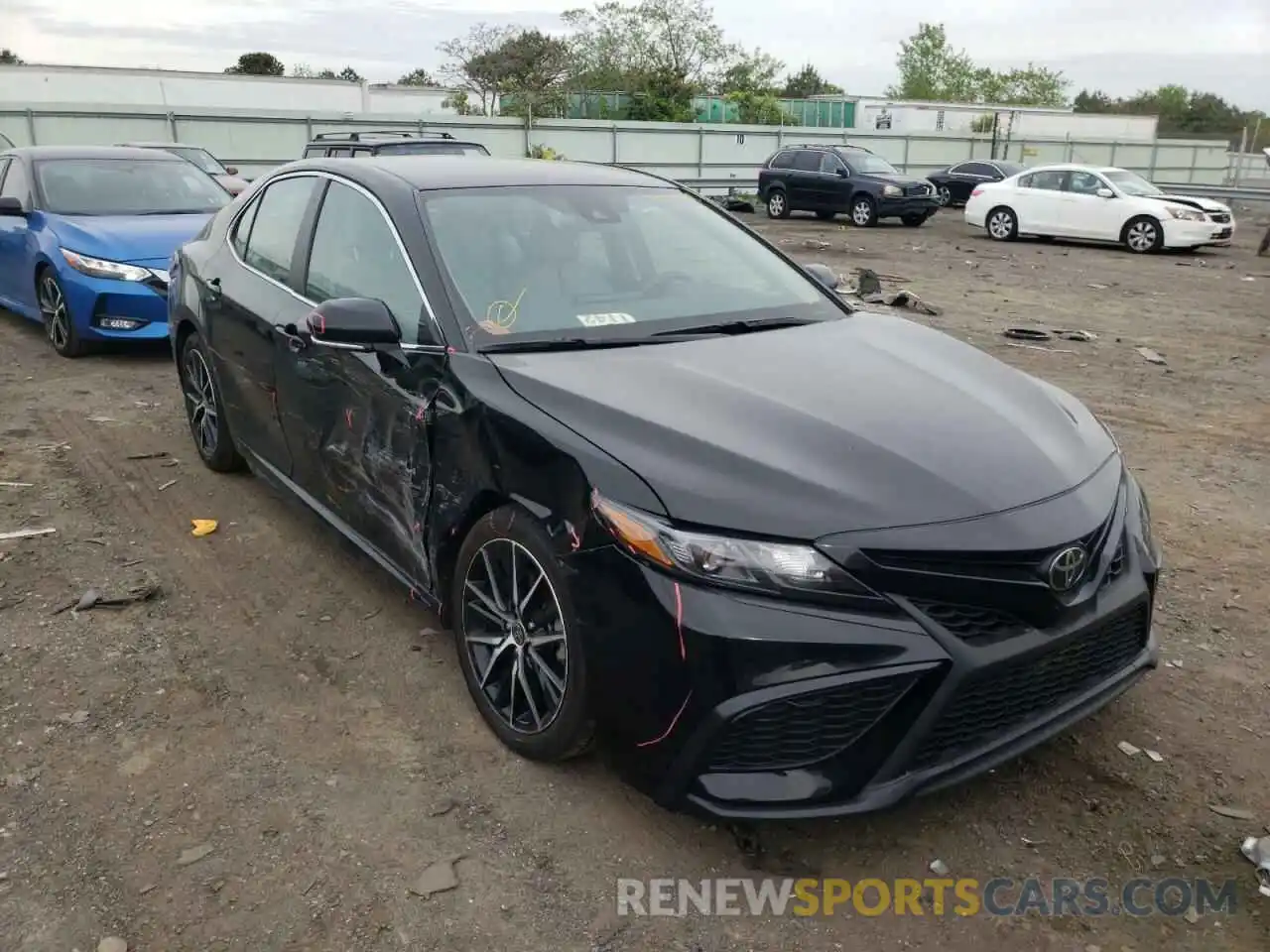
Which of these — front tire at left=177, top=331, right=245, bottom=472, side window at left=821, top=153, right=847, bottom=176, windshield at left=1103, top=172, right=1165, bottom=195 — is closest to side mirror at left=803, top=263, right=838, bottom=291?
front tire at left=177, top=331, right=245, bottom=472

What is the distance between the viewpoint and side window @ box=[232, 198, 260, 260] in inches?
188

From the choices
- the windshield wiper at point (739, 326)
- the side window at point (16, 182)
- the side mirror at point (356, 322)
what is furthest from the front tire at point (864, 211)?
the side mirror at point (356, 322)

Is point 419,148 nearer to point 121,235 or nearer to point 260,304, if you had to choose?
point 121,235

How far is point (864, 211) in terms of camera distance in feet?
74.4

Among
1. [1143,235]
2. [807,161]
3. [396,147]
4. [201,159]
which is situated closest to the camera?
[396,147]

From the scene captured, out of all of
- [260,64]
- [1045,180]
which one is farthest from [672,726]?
[260,64]

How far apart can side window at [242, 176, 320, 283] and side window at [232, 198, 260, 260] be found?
0.10 feet

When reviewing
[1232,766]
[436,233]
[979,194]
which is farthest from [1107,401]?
[979,194]

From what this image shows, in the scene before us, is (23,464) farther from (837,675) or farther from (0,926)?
(837,675)

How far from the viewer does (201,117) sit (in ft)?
75.6

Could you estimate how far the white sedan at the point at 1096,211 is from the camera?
18031mm

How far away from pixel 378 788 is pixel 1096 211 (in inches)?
751

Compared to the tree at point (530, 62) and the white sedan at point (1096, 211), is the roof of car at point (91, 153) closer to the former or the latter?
the white sedan at point (1096, 211)

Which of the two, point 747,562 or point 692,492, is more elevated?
point 692,492
